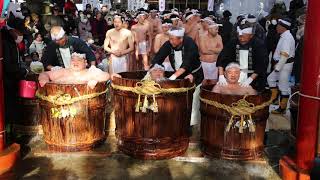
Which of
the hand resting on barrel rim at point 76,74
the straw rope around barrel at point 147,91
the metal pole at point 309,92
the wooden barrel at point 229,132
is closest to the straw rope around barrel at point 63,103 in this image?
the hand resting on barrel rim at point 76,74

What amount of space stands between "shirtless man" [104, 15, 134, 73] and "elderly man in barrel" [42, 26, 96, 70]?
7.91 feet

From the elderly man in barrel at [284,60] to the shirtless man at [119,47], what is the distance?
3.51 metres

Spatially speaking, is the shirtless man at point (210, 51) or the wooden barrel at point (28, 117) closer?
the wooden barrel at point (28, 117)

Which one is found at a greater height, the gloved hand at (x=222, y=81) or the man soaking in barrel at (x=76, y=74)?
the man soaking in barrel at (x=76, y=74)

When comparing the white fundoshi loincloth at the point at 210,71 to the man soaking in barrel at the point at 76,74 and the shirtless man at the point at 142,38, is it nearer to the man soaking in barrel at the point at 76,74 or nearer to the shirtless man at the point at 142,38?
the shirtless man at the point at 142,38

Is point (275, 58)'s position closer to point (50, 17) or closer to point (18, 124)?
point (18, 124)

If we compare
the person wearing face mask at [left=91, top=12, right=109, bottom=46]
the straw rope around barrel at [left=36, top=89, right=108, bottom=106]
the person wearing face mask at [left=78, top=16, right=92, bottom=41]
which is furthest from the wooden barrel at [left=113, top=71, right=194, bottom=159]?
the person wearing face mask at [left=91, top=12, right=109, bottom=46]

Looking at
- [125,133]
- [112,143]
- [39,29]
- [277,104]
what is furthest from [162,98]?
[39,29]

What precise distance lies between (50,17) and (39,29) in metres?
1.13

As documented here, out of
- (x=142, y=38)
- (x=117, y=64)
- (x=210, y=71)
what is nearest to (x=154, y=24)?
(x=142, y=38)

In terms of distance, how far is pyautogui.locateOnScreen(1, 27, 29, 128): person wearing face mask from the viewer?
6793 mm

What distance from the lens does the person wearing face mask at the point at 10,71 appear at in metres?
6.79

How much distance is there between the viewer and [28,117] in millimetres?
7168

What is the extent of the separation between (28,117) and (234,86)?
141 inches
